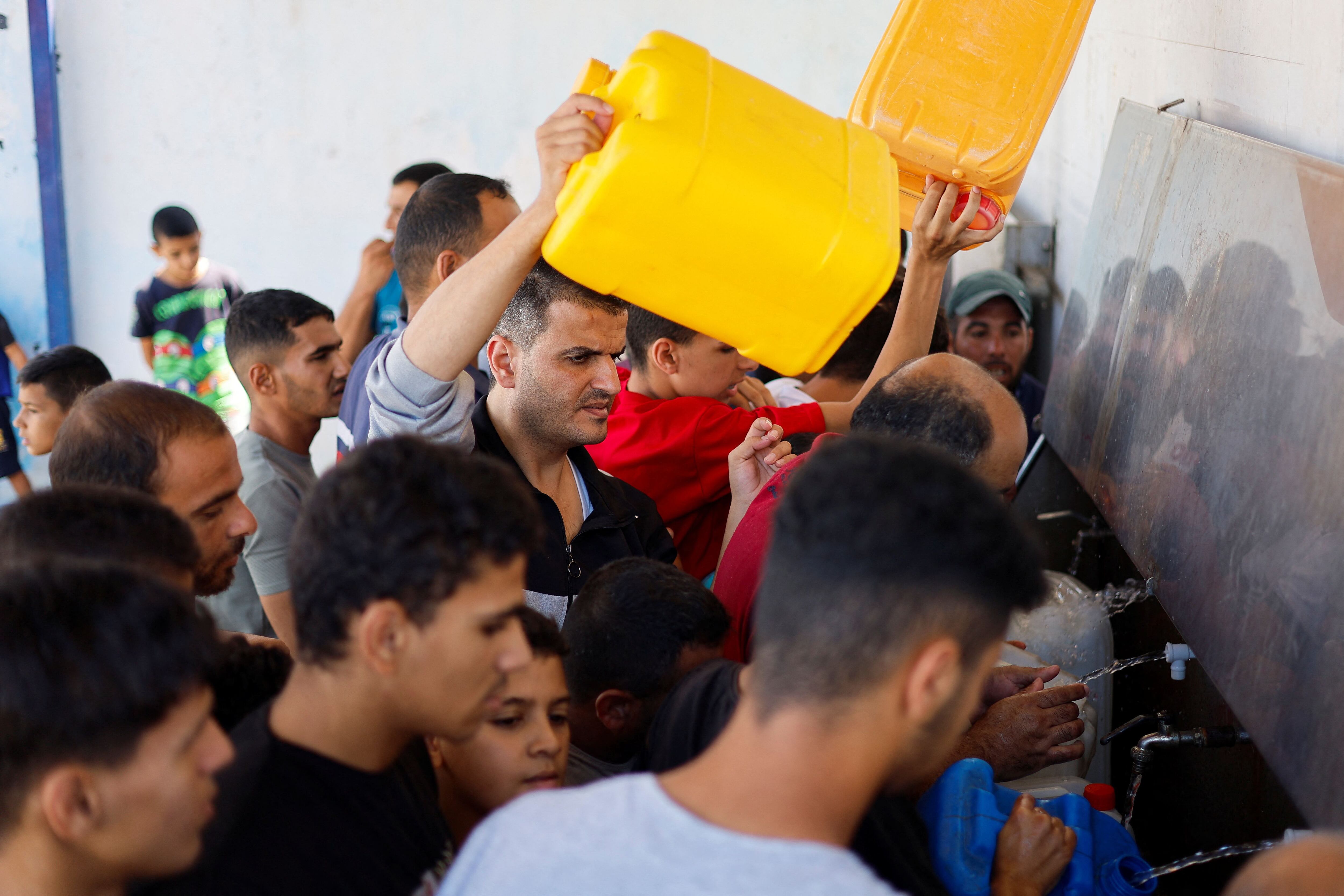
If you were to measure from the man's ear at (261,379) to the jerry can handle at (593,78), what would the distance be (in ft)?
4.72

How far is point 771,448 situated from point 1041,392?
1749mm

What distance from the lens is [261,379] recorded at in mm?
2697

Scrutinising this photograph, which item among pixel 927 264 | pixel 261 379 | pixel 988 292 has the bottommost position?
pixel 261 379

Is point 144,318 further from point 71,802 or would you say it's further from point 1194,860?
point 1194,860

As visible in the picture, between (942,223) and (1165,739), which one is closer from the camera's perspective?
(1165,739)

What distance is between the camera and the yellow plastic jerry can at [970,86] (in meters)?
2.00

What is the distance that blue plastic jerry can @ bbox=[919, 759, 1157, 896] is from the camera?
135 centimetres

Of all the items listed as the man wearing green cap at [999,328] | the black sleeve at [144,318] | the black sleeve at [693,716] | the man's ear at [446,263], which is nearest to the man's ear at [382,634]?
the black sleeve at [693,716]

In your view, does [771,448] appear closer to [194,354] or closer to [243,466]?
[243,466]

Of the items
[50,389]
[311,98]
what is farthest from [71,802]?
[311,98]

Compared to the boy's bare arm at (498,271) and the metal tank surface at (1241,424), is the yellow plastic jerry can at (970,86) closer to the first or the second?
the metal tank surface at (1241,424)

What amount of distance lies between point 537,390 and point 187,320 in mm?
3531

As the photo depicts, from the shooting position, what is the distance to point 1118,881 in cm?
140

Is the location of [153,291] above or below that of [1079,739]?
below
